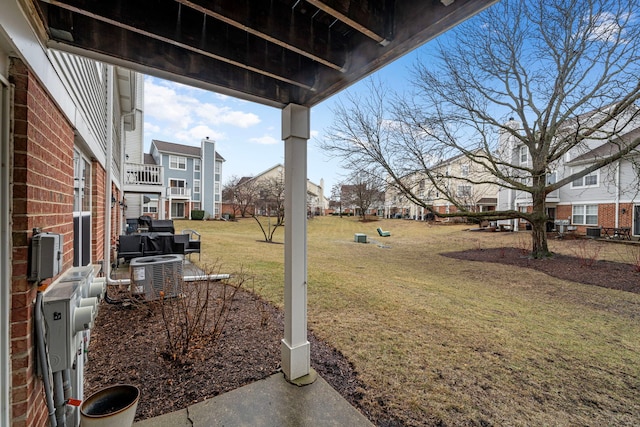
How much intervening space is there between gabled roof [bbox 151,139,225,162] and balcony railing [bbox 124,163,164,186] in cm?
1938

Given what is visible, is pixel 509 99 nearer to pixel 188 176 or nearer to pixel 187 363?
pixel 187 363

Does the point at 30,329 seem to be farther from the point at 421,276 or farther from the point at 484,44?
the point at 484,44

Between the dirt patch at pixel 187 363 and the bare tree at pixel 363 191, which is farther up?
the bare tree at pixel 363 191

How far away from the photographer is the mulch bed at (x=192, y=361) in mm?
2574

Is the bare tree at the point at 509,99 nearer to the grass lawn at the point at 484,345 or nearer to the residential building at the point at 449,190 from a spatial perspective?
the residential building at the point at 449,190

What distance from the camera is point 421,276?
901 centimetres

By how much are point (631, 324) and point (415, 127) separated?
8.56 metres

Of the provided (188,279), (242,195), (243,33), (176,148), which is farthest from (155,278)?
(176,148)

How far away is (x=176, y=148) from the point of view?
31.3 metres

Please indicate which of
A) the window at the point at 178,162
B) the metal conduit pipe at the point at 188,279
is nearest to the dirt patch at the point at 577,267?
the metal conduit pipe at the point at 188,279

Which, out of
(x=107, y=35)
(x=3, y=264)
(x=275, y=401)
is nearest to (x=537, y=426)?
(x=275, y=401)

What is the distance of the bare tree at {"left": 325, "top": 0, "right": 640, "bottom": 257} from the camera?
29.6ft

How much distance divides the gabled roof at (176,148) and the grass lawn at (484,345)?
88.9 ft

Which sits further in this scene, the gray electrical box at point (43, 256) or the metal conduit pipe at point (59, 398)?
the metal conduit pipe at point (59, 398)
